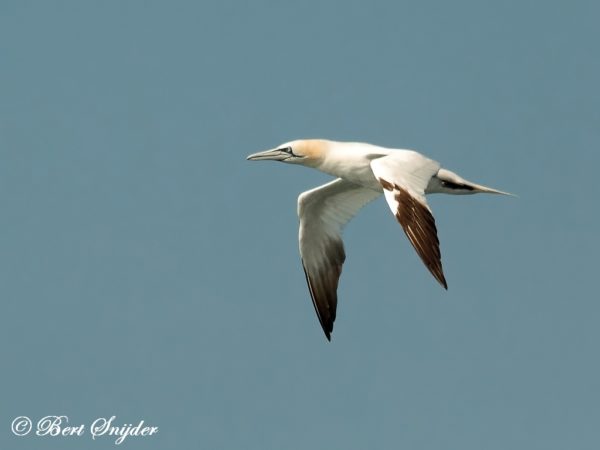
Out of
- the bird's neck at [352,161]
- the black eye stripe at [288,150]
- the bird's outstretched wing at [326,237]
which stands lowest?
the bird's outstretched wing at [326,237]

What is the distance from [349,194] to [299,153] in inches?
67.3

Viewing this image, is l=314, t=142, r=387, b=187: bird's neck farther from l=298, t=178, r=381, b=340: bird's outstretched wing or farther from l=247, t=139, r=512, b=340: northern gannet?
l=298, t=178, r=381, b=340: bird's outstretched wing

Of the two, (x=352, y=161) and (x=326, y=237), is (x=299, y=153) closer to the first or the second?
(x=352, y=161)

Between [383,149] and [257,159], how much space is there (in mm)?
2206

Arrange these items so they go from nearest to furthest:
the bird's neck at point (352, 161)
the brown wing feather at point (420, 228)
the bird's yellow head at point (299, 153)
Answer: the brown wing feather at point (420, 228) < the bird's neck at point (352, 161) < the bird's yellow head at point (299, 153)

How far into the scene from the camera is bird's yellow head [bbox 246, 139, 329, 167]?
68.7ft

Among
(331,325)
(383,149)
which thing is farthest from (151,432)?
(383,149)

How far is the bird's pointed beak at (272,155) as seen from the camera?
2128 cm

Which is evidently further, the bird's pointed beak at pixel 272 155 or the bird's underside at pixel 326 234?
the bird's underside at pixel 326 234

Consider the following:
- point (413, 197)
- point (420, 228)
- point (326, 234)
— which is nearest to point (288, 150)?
point (326, 234)

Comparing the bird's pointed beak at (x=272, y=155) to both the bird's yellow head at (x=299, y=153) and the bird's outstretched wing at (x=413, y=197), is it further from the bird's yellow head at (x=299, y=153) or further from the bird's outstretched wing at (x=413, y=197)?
the bird's outstretched wing at (x=413, y=197)

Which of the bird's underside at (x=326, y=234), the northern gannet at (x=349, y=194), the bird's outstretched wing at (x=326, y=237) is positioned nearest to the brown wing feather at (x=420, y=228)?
the northern gannet at (x=349, y=194)

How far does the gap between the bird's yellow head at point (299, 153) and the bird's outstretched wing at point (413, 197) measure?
1.49 metres

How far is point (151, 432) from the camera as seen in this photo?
20359 mm
